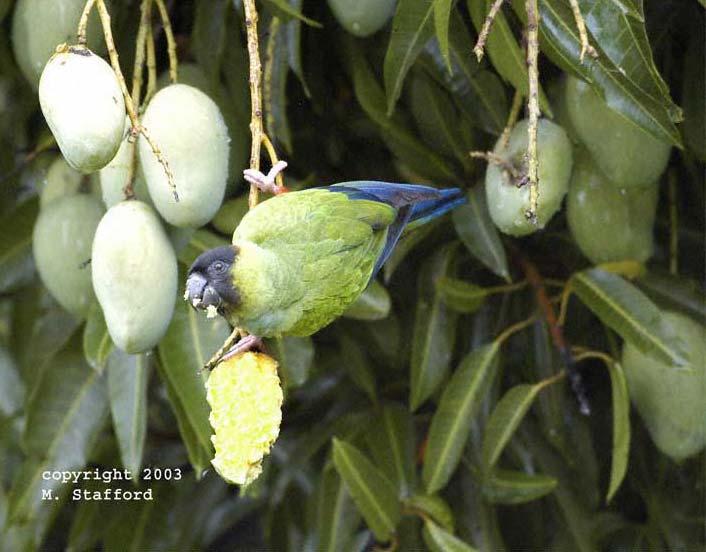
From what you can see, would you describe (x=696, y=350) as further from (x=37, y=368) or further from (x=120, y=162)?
(x=37, y=368)

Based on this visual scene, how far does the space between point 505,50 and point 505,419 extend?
401 millimetres

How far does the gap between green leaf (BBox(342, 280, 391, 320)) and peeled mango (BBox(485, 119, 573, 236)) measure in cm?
17

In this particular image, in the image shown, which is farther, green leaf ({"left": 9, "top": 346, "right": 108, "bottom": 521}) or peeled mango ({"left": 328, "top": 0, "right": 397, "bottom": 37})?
green leaf ({"left": 9, "top": 346, "right": 108, "bottom": 521})

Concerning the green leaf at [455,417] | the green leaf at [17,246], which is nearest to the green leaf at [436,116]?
the green leaf at [455,417]

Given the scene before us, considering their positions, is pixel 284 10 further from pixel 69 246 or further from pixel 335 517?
pixel 335 517

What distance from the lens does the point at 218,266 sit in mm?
684

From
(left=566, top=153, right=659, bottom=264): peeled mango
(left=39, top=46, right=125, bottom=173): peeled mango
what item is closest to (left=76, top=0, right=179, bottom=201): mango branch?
(left=39, top=46, right=125, bottom=173): peeled mango

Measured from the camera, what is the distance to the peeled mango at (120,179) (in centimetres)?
89

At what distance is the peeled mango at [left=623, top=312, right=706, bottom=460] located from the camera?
1.07 metres

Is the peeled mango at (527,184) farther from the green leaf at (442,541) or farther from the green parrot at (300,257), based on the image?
the green leaf at (442,541)

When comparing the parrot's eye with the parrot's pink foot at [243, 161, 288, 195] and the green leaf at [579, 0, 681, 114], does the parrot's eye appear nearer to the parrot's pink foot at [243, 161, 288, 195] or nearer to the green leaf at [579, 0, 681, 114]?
the parrot's pink foot at [243, 161, 288, 195]

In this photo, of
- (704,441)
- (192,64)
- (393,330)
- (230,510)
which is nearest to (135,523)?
(230,510)

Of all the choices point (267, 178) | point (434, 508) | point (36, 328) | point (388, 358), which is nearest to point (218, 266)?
point (267, 178)

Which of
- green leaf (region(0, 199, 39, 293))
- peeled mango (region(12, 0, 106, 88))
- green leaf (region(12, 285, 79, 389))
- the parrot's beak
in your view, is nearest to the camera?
the parrot's beak
